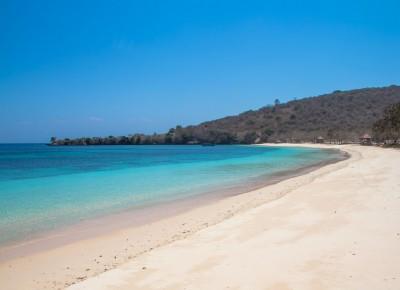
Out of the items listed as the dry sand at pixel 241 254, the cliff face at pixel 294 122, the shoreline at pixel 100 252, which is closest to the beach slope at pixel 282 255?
the dry sand at pixel 241 254

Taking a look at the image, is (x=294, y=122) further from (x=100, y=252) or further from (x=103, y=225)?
(x=100, y=252)

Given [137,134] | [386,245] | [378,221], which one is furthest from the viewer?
[137,134]

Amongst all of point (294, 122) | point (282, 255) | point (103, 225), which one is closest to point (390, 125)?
point (103, 225)

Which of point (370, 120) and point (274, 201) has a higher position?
point (370, 120)

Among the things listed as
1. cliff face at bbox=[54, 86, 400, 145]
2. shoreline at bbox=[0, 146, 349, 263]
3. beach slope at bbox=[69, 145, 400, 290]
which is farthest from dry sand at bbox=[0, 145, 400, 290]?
cliff face at bbox=[54, 86, 400, 145]

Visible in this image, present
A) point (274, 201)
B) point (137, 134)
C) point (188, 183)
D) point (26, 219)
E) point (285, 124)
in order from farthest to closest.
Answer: point (137, 134)
point (285, 124)
point (188, 183)
point (274, 201)
point (26, 219)

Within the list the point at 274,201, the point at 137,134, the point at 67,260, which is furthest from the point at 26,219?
the point at 137,134

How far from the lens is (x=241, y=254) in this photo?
22.9 feet

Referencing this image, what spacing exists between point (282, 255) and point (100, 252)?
364 cm

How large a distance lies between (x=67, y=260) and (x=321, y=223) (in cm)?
556

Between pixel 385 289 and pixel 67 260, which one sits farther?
pixel 67 260

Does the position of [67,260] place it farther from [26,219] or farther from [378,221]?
[378,221]

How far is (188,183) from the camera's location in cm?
2122

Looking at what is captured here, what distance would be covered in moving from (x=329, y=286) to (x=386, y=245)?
243 cm
